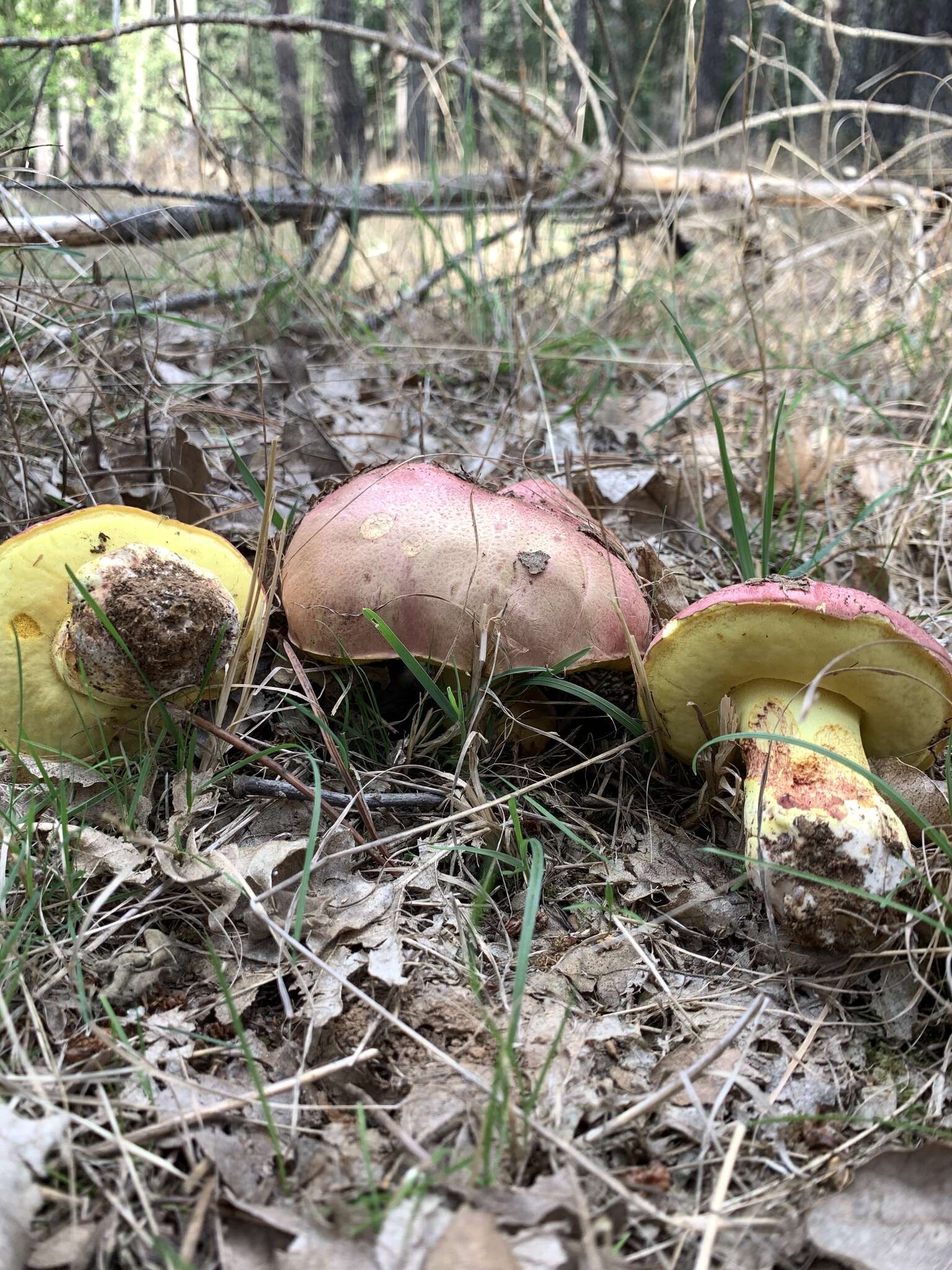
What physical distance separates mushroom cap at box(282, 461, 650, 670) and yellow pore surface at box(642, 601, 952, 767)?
0.15 m

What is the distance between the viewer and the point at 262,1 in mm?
12977

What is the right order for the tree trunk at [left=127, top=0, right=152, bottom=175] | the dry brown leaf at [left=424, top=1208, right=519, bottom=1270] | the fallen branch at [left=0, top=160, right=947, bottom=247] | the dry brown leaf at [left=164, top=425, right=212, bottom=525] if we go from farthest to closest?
the tree trunk at [left=127, top=0, right=152, bottom=175] < the fallen branch at [left=0, top=160, right=947, bottom=247] < the dry brown leaf at [left=164, top=425, right=212, bottom=525] < the dry brown leaf at [left=424, top=1208, right=519, bottom=1270]

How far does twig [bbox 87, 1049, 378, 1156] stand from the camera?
38.4 inches

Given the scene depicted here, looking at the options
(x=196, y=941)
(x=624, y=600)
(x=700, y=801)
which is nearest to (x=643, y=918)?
(x=700, y=801)

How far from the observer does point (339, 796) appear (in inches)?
58.4

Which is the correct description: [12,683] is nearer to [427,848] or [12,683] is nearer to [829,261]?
[427,848]

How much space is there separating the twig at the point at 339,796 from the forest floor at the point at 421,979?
0.04 feet

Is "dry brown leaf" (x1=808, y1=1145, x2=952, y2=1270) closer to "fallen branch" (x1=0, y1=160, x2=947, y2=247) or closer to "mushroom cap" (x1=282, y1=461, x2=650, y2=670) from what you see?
"mushroom cap" (x1=282, y1=461, x2=650, y2=670)

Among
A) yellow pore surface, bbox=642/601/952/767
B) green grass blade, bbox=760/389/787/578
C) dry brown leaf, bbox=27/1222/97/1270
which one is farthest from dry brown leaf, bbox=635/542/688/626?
dry brown leaf, bbox=27/1222/97/1270

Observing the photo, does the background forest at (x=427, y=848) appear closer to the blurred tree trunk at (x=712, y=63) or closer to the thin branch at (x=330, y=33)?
the thin branch at (x=330, y=33)

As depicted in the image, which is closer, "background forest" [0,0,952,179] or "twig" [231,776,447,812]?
"twig" [231,776,447,812]

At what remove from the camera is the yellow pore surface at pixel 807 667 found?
1304mm

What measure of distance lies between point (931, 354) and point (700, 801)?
7.80 ft

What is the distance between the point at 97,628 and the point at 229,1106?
735mm
